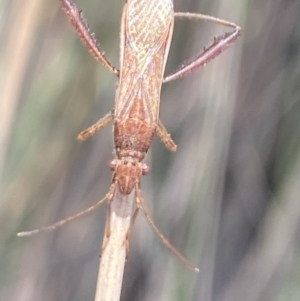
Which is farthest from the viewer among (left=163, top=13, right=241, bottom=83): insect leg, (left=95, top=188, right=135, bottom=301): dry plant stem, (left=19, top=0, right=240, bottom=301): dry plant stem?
(left=163, top=13, right=241, bottom=83): insect leg

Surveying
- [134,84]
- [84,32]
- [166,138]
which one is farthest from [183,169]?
[84,32]

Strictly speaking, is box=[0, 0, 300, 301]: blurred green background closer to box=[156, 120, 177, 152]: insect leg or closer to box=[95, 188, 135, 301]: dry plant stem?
box=[156, 120, 177, 152]: insect leg

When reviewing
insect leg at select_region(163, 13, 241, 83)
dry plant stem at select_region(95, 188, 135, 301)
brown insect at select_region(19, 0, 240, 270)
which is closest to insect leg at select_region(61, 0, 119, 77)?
brown insect at select_region(19, 0, 240, 270)

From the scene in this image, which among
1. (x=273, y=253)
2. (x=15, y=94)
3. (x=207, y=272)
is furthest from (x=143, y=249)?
(x=15, y=94)

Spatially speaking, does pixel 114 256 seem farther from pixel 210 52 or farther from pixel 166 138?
pixel 210 52

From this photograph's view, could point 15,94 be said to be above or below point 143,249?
above

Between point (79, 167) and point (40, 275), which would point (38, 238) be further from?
point (79, 167)
